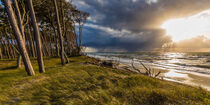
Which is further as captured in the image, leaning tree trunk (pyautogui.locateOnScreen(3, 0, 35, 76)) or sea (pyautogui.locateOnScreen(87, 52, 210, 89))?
sea (pyautogui.locateOnScreen(87, 52, 210, 89))

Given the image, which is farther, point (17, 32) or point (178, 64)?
point (178, 64)

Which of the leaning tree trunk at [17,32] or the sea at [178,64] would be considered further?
the sea at [178,64]

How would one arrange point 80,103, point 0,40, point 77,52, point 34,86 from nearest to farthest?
point 80,103
point 34,86
point 0,40
point 77,52

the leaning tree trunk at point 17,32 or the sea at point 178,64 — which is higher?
the leaning tree trunk at point 17,32

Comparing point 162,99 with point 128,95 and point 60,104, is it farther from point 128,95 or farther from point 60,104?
point 60,104

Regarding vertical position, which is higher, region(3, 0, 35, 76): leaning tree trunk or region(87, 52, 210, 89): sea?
Answer: region(3, 0, 35, 76): leaning tree trunk

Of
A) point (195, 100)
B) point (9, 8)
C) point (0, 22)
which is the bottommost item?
point (195, 100)

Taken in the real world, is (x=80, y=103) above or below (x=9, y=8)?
below

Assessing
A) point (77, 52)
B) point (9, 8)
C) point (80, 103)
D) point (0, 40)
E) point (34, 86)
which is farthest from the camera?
point (77, 52)

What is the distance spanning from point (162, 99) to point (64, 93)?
155 inches

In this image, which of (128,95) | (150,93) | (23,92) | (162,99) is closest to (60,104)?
(23,92)

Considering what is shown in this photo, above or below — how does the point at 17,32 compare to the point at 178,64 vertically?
above

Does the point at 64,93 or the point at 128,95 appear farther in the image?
the point at 64,93

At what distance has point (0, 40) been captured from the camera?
24797 millimetres
